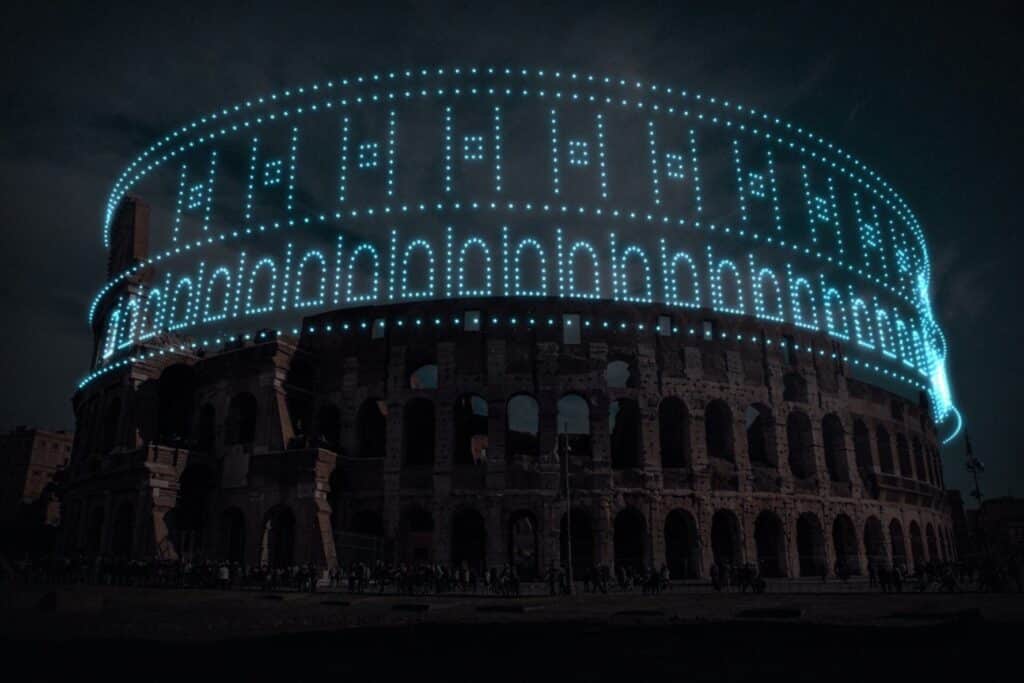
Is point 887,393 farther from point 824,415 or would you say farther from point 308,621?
point 308,621

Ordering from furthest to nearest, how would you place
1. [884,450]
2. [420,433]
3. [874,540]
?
[884,450] → [874,540] → [420,433]

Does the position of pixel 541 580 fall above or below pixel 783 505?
below

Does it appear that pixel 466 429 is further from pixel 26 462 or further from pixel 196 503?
pixel 26 462

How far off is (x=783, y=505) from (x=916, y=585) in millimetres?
8177

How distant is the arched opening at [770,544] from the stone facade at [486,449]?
0.10 m

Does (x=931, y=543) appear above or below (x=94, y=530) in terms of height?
below

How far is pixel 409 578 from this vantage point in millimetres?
25219

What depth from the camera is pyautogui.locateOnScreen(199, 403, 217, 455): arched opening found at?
36.9 metres

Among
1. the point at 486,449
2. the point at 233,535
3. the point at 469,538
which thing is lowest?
the point at 469,538

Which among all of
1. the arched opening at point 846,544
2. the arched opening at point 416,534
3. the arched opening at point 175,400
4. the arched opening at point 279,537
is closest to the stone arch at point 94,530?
the arched opening at point 175,400

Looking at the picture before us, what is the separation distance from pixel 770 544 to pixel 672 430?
7.33 metres

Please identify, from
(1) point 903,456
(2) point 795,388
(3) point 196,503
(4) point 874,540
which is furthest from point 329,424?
(1) point 903,456

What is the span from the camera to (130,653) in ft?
32.0

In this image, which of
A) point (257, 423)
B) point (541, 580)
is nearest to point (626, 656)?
point (541, 580)
